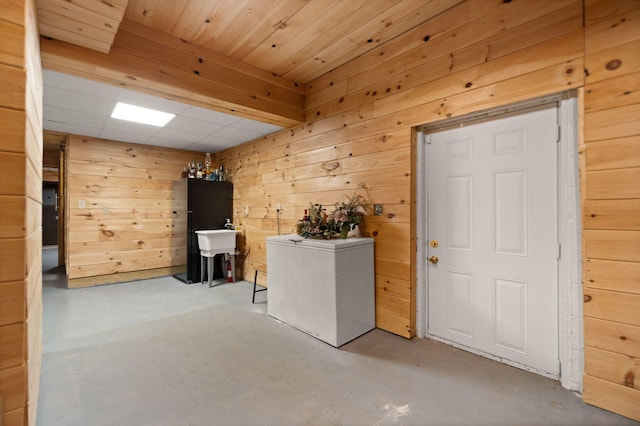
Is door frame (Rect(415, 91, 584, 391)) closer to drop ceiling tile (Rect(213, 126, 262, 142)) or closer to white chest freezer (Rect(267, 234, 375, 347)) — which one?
white chest freezer (Rect(267, 234, 375, 347))

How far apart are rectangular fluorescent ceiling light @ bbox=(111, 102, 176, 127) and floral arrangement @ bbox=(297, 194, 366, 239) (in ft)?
7.21

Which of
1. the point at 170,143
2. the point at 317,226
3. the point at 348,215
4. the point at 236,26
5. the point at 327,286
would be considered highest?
the point at 236,26

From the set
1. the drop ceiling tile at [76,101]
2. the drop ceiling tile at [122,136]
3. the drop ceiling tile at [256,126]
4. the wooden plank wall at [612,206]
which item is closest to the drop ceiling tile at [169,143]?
the drop ceiling tile at [122,136]

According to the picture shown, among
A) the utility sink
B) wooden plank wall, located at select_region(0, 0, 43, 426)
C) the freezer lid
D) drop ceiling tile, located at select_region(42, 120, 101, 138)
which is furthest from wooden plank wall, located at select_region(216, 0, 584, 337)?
drop ceiling tile, located at select_region(42, 120, 101, 138)

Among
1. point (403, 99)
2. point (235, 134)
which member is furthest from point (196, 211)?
point (403, 99)

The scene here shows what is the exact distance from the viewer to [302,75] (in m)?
3.34

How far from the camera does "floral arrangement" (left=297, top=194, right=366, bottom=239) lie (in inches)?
109

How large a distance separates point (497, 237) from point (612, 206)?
68 centimetres

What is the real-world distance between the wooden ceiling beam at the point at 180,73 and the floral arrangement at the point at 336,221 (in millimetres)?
1303

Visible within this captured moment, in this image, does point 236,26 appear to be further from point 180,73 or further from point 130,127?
point 130,127

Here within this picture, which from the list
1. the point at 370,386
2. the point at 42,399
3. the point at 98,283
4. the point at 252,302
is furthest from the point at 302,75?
the point at 98,283

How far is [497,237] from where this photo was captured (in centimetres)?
221

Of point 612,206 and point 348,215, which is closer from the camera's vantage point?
point 612,206

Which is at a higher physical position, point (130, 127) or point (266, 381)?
point (130, 127)
